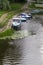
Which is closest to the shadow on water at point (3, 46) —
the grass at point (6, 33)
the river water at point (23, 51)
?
the river water at point (23, 51)

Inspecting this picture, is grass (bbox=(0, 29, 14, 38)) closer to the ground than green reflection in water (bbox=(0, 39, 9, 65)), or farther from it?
farther from it

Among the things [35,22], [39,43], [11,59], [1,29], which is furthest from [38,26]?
[11,59]

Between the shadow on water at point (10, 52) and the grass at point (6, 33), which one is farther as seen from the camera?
the grass at point (6, 33)

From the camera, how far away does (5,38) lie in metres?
41.3

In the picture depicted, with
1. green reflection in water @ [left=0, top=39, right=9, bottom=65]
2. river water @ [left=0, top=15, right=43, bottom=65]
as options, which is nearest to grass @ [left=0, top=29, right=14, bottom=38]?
green reflection in water @ [left=0, top=39, right=9, bottom=65]


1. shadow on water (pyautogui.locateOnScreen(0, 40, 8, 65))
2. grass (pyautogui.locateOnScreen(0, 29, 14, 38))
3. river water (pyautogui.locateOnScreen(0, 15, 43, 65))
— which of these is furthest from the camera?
grass (pyautogui.locateOnScreen(0, 29, 14, 38))

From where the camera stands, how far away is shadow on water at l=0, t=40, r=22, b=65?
3075cm

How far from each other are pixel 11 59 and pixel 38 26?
72.2 feet

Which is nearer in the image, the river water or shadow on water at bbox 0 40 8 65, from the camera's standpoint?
the river water

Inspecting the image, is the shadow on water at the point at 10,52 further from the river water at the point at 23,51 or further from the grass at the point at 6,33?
the grass at the point at 6,33

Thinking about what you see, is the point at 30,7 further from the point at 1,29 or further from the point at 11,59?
the point at 11,59

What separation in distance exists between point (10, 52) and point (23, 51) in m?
1.40

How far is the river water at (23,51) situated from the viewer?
30.7 meters

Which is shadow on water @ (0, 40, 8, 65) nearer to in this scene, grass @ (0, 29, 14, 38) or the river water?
the river water
